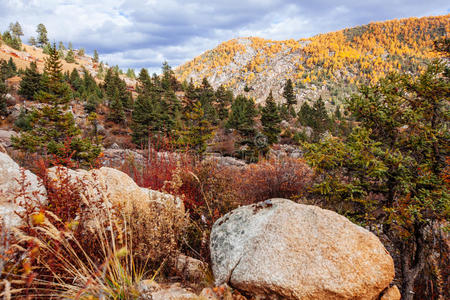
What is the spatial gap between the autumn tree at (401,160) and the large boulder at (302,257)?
117cm

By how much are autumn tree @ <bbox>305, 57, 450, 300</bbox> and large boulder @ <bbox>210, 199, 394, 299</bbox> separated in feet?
3.83

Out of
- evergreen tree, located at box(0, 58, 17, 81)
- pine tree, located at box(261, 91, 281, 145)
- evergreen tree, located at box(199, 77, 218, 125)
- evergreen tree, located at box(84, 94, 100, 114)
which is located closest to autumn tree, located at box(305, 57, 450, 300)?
pine tree, located at box(261, 91, 281, 145)

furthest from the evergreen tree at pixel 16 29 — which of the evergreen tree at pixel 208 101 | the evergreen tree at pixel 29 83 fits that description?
the evergreen tree at pixel 208 101

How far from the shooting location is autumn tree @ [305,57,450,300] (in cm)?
351

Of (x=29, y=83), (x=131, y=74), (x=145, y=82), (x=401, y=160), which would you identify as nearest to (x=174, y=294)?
(x=401, y=160)

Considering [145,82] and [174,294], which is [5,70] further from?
[174,294]

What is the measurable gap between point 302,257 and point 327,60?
569 ft

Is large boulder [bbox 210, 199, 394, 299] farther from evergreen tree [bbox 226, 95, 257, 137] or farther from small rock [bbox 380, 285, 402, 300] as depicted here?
evergreen tree [bbox 226, 95, 257, 137]

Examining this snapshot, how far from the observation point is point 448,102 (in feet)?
13.2

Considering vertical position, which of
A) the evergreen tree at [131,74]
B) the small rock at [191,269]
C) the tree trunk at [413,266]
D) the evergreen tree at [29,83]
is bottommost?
the tree trunk at [413,266]

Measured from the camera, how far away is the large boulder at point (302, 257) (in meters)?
2.42

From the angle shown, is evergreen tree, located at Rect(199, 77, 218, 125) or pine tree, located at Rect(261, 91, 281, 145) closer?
pine tree, located at Rect(261, 91, 281, 145)

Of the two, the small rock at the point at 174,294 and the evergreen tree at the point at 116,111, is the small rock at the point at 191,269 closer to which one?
the small rock at the point at 174,294

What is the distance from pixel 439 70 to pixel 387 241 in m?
3.29
